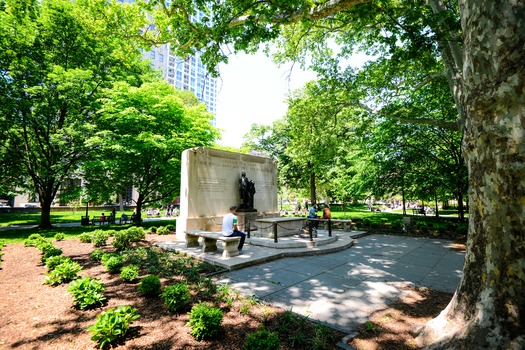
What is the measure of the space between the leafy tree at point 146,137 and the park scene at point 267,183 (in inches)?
5.0

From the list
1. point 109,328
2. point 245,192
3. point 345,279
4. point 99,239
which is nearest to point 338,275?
point 345,279

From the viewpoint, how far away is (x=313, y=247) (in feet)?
30.3

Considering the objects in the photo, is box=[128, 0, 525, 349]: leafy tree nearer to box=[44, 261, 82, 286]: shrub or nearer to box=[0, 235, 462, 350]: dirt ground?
box=[0, 235, 462, 350]: dirt ground

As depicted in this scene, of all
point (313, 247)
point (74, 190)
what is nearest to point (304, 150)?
point (313, 247)

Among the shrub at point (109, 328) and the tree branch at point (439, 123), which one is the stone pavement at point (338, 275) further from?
the tree branch at point (439, 123)

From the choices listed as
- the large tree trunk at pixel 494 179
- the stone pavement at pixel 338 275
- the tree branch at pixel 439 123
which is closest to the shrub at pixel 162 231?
the stone pavement at pixel 338 275

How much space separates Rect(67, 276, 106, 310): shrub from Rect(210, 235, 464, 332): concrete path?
2511mm

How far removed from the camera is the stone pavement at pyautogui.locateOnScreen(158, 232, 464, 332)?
4.63 meters

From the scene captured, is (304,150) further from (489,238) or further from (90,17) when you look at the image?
(489,238)

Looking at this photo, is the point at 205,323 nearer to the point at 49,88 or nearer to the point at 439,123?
the point at 439,123

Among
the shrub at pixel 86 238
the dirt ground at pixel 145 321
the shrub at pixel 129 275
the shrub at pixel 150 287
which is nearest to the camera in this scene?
the dirt ground at pixel 145 321

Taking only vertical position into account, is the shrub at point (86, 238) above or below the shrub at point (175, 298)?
below

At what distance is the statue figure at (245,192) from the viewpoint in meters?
13.3

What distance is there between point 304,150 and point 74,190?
51.4 feet
